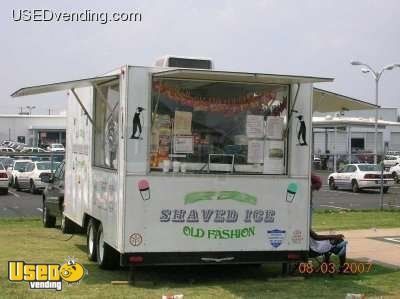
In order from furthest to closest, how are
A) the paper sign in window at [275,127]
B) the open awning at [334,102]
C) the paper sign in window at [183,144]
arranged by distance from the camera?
the open awning at [334,102] < the paper sign in window at [275,127] < the paper sign in window at [183,144]

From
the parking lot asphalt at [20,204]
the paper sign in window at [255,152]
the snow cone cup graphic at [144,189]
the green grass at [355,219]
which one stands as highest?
the paper sign in window at [255,152]

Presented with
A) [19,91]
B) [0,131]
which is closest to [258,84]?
[19,91]

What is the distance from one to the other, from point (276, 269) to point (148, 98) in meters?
3.49

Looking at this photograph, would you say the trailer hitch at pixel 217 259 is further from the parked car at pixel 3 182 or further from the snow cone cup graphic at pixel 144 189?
the parked car at pixel 3 182

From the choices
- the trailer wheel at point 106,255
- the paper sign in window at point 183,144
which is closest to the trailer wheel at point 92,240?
the trailer wheel at point 106,255

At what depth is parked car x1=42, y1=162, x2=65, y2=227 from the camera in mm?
14625

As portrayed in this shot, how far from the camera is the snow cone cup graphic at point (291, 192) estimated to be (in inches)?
362

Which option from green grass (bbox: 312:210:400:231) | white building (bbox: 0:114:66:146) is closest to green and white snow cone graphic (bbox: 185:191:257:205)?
green grass (bbox: 312:210:400:231)

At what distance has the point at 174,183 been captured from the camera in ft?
28.7

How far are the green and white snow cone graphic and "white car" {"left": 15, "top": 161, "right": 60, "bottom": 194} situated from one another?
2086cm

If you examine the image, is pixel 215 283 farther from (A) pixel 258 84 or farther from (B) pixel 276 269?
(A) pixel 258 84

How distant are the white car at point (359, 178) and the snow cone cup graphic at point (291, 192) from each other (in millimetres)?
23510

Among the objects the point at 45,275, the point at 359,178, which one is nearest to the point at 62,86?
the point at 45,275

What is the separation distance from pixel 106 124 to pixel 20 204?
14957mm
